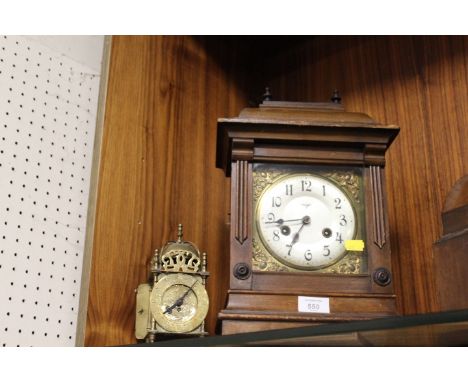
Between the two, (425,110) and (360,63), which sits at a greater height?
(360,63)

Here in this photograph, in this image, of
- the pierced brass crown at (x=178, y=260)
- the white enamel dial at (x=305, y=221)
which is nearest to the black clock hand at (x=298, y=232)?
the white enamel dial at (x=305, y=221)

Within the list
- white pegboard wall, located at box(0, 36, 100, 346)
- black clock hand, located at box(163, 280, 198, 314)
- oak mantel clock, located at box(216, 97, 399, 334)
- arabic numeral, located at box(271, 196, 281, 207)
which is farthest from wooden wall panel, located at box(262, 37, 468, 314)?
white pegboard wall, located at box(0, 36, 100, 346)

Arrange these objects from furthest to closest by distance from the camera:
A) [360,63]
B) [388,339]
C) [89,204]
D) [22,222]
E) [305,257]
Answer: [360,63] < [89,204] < [22,222] < [305,257] < [388,339]

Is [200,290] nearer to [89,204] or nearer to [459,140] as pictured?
[89,204]

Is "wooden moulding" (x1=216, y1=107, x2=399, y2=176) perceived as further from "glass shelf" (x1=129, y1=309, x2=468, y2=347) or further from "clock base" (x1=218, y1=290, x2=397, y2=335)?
"glass shelf" (x1=129, y1=309, x2=468, y2=347)

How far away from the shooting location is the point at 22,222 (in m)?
1.59

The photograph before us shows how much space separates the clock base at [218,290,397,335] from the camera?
140cm

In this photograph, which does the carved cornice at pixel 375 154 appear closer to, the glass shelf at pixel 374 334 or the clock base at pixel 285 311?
the clock base at pixel 285 311

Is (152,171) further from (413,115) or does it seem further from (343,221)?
(413,115)

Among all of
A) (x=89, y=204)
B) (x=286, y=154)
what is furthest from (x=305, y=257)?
(x=89, y=204)

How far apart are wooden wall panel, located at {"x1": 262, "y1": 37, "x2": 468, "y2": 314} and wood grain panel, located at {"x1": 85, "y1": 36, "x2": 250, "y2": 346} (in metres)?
0.35

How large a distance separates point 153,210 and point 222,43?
1.94ft

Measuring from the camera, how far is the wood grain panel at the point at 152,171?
166 cm

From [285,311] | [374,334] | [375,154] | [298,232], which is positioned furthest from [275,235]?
[374,334]
